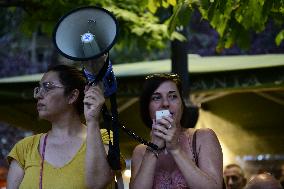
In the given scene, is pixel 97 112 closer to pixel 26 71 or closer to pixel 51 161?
pixel 51 161

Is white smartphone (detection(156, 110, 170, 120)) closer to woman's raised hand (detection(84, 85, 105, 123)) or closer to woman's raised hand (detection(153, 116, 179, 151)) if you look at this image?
woman's raised hand (detection(153, 116, 179, 151))

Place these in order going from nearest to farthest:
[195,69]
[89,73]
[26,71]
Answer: [89,73], [195,69], [26,71]

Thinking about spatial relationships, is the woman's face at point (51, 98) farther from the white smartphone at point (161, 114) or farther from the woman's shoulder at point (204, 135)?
the woman's shoulder at point (204, 135)

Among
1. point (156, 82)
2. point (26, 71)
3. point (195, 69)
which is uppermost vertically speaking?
point (156, 82)

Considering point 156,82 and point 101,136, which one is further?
point 156,82

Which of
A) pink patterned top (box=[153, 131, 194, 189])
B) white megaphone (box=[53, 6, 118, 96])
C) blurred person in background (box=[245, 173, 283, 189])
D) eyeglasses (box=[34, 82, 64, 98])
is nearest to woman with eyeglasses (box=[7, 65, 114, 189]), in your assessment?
eyeglasses (box=[34, 82, 64, 98])

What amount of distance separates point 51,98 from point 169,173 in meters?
0.73

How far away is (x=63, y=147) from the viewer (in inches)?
135

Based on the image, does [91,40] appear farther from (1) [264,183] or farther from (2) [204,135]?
(1) [264,183]

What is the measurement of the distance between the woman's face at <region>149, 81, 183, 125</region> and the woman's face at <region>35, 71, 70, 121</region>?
1.53 feet

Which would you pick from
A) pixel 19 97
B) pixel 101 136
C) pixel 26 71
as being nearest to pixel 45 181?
pixel 101 136

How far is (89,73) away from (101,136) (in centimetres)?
32

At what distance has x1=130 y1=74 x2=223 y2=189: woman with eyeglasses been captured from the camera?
3176 millimetres

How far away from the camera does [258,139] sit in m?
9.03
